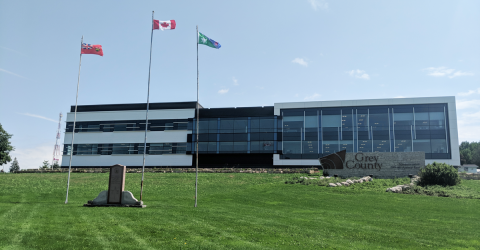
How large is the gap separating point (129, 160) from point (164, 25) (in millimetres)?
44308

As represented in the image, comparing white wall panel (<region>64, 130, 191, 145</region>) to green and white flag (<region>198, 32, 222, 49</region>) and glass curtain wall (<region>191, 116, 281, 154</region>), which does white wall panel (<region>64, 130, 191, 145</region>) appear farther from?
green and white flag (<region>198, 32, 222, 49</region>)

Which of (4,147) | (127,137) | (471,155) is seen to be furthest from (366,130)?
(471,155)

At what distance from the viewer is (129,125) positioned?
204ft

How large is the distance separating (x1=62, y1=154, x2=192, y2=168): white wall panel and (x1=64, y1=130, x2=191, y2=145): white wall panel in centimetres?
283

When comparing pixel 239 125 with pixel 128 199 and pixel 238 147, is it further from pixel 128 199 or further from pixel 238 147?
pixel 128 199

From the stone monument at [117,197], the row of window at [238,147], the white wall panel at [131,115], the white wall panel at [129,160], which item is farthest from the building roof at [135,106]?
the stone monument at [117,197]

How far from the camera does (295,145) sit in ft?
181

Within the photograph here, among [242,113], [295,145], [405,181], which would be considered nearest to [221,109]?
[242,113]

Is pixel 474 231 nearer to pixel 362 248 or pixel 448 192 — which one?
pixel 362 248

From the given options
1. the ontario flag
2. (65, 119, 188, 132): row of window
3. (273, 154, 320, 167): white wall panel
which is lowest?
(273, 154, 320, 167): white wall panel

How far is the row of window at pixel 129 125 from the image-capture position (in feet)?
198

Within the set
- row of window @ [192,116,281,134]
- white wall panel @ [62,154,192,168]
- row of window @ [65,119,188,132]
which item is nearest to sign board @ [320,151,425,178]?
row of window @ [192,116,281,134]

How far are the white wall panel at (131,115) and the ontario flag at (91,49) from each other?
36.8 metres

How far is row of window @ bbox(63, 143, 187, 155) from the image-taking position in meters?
59.8
